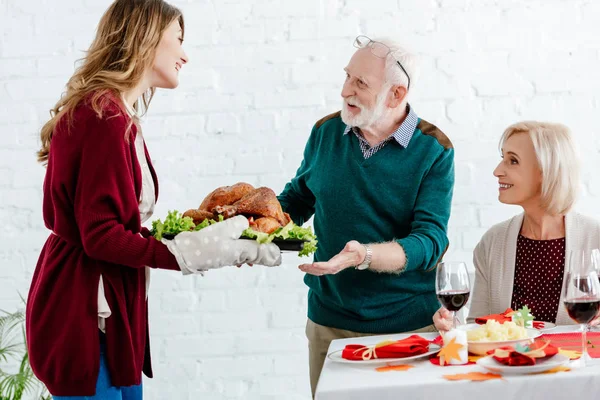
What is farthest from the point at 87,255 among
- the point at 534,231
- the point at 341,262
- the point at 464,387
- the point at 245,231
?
the point at 534,231

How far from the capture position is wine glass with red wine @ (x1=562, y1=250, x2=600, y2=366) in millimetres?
1743

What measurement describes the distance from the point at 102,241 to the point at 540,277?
56.0 inches

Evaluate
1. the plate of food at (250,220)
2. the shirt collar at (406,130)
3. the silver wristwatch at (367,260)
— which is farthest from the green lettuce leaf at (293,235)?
the shirt collar at (406,130)

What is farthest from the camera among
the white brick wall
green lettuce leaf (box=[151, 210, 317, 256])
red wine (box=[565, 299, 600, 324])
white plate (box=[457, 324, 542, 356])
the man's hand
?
the white brick wall

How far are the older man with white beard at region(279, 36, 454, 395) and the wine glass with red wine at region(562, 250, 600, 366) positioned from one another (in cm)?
71

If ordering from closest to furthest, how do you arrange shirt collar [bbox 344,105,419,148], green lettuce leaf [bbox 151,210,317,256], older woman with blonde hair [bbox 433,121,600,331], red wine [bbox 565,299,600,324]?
1. red wine [bbox 565,299,600,324]
2. green lettuce leaf [bbox 151,210,317,256]
3. older woman with blonde hair [bbox 433,121,600,331]
4. shirt collar [bbox 344,105,419,148]

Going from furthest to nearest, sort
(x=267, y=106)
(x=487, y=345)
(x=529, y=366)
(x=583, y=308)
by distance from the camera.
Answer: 1. (x=267, y=106)
2. (x=487, y=345)
3. (x=583, y=308)
4. (x=529, y=366)

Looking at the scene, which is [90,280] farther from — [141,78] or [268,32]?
[268,32]

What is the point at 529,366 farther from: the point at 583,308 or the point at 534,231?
the point at 534,231

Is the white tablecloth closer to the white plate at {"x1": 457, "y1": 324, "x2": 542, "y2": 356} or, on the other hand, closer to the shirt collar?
the white plate at {"x1": 457, "y1": 324, "x2": 542, "y2": 356}

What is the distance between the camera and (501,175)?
264 centimetres

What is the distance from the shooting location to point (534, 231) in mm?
2590

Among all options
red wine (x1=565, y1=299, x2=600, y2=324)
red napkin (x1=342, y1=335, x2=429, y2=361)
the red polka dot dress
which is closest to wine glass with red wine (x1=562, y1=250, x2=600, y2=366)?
red wine (x1=565, y1=299, x2=600, y2=324)

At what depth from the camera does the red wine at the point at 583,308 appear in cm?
174
